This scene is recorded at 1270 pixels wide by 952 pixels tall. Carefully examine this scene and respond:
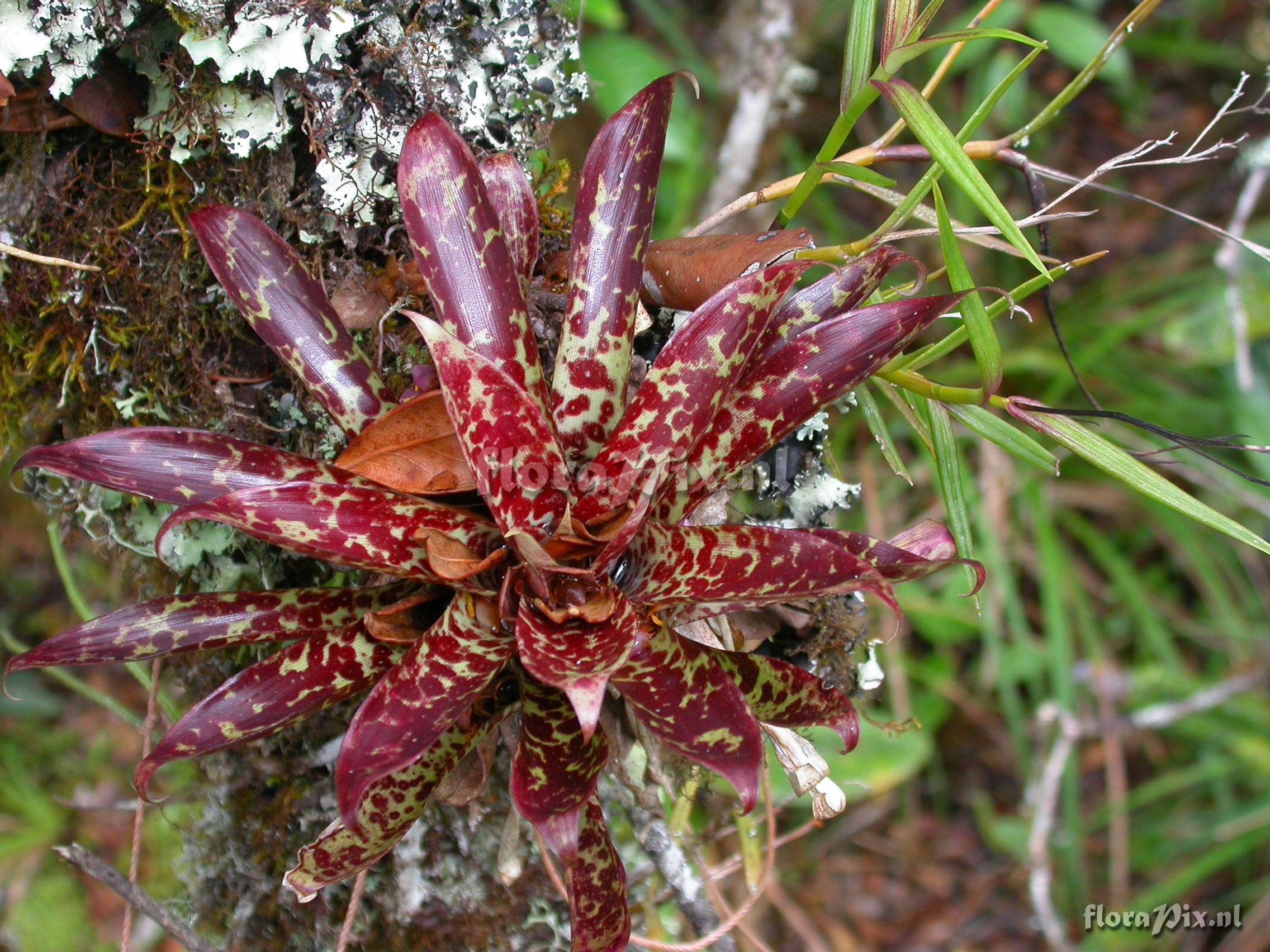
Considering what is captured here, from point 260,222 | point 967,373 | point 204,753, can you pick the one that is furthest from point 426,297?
point 967,373

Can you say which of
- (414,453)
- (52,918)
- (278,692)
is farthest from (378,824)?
(52,918)

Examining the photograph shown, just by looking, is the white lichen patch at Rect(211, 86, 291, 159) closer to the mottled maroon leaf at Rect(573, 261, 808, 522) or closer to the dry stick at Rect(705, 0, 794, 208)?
the mottled maroon leaf at Rect(573, 261, 808, 522)

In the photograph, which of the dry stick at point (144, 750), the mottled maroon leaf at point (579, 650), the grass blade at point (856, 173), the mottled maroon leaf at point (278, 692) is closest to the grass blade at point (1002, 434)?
the grass blade at point (856, 173)

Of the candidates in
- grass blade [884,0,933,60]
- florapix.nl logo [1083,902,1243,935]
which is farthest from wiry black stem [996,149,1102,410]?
florapix.nl logo [1083,902,1243,935]

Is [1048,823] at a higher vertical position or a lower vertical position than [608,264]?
lower

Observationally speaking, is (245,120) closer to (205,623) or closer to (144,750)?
(205,623)

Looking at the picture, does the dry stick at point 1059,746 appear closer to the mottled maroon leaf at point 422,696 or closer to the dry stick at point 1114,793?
the dry stick at point 1114,793
